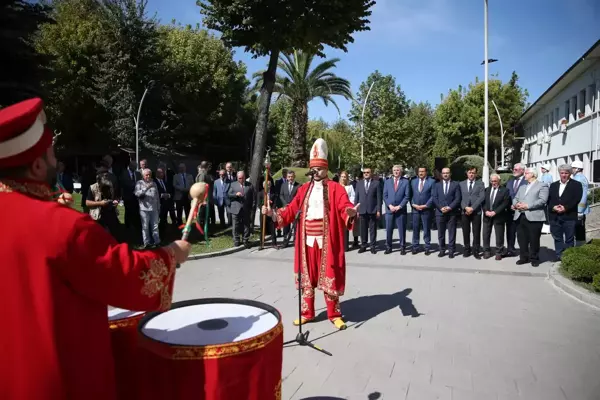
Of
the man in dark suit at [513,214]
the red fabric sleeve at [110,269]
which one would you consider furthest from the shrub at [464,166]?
the red fabric sleeve at [110,269]

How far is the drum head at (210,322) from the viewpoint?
230cm

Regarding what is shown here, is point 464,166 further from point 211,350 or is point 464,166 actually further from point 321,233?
point 211,350

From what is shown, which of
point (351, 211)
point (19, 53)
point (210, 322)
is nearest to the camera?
point (210, 322)

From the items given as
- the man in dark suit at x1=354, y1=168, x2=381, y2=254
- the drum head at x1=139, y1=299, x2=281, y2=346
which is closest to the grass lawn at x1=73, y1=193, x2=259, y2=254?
the man in dark suit at x1=354, y1=168, x2=381, y2=254

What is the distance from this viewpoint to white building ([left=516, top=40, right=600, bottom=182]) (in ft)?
65.8

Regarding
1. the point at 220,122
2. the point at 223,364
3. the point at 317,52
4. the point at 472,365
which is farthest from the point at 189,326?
the point at 220,122

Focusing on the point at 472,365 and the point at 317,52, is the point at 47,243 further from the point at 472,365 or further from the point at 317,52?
the point at 317,52

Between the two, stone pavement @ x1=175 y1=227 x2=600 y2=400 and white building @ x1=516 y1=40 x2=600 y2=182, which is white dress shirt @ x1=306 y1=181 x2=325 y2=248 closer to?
stone pavement @ x1=175 y1=227 x2=600 y2=400

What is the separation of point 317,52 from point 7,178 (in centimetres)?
1279

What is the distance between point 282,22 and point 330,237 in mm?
8109

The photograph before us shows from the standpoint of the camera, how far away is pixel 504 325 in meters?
5.69

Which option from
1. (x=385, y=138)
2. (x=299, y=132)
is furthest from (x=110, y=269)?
(x=385, y=138)

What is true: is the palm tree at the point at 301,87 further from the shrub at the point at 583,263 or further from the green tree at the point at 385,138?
the shrub at the point at 583,263

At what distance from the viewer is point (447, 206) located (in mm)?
10430
